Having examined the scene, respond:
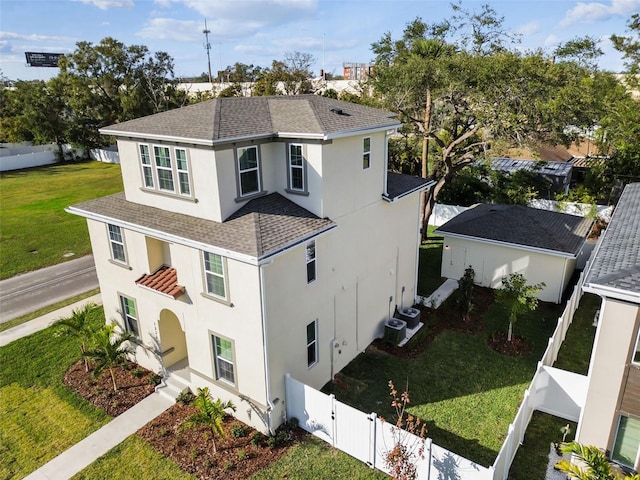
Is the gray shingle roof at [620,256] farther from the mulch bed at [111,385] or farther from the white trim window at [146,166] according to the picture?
the mulch bed at [111,385]

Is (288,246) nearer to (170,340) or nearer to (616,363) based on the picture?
(170,340)

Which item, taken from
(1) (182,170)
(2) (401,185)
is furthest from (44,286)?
(2) (401,185)

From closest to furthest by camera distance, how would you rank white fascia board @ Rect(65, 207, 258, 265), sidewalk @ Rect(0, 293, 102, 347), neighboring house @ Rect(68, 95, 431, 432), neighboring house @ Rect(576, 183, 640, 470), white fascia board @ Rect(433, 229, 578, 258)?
neighboring house @ Rect(576, 183, 640, 470)
white fascia board @ Rect(65, 207, 258, 265)
neighboring house @ Rect(68, 95, 431, 432)
sidewalk @ Rect(0, 293, 102, 347)
white fascia board @ Rect(433, 229, 578, 258)

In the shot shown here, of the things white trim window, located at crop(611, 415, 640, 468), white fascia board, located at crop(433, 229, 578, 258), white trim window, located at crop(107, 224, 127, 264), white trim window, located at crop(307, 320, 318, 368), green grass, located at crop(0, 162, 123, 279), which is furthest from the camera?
green grass, located at crop(0, 162, 123, 279)

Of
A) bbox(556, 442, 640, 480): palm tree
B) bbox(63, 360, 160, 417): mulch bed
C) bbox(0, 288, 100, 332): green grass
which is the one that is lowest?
bbox(0, 288, 100, 332): green grass

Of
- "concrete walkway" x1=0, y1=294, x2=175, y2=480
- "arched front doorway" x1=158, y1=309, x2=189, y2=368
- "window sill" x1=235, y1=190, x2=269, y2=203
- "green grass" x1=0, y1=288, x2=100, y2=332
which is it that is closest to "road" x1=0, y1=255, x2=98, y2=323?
"green grass" x1=0, y1=288, x2=100, y2=332

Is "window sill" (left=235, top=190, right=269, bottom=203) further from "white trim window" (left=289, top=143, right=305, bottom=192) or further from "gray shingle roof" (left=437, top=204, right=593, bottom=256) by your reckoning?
"gray shingle roof" (left=437, top=204, right=593, bottom=256)
